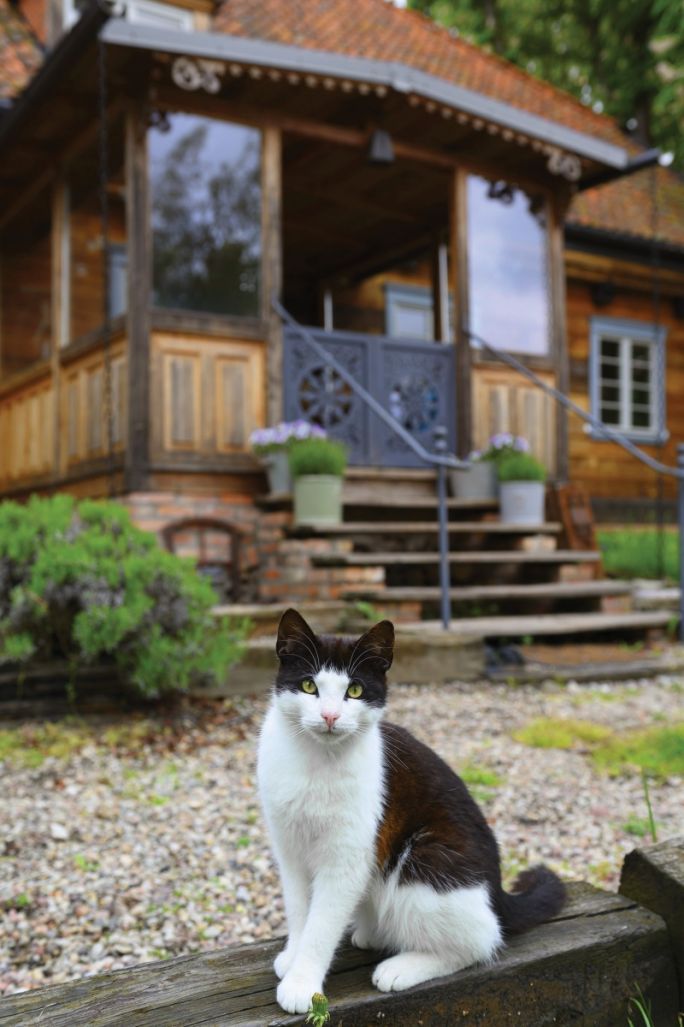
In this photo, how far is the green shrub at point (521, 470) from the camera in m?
7.57

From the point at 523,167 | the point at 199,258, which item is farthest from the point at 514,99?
the point at 199,258

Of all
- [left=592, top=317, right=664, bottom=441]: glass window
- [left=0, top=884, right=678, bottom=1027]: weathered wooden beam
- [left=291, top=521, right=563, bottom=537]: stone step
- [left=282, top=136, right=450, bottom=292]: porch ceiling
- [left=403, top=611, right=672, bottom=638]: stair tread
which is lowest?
[left=0, top=884, right=678, bottom=1027]: weathered wooden beam

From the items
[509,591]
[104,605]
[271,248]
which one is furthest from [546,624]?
[271,248]

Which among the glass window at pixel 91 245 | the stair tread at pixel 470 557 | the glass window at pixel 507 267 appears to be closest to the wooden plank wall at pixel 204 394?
the glass window at pixel 91 245

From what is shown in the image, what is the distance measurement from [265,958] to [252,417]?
5.92 meters

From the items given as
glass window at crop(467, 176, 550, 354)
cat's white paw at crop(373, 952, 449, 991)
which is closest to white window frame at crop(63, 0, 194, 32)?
glass window at crop(467, 176, 550, 354)

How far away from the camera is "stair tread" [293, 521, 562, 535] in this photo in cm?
676

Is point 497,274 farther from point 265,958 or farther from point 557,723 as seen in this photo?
point 265,958

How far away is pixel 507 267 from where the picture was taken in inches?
349

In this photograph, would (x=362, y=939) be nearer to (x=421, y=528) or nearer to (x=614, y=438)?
(x=421, y=528)

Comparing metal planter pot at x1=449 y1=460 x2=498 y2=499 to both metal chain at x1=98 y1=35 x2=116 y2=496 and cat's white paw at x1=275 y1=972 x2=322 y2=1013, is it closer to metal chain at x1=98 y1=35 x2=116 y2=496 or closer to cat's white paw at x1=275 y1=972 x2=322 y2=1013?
metal chain at x1=98 y1=35 x2=116 y2=496

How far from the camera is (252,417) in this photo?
24.2ft

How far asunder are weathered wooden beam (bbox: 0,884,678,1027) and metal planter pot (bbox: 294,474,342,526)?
4846 millimetres

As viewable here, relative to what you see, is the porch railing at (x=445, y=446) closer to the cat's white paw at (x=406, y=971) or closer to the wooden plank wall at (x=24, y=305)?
the wooden plank wall at (x=24, y=305)
